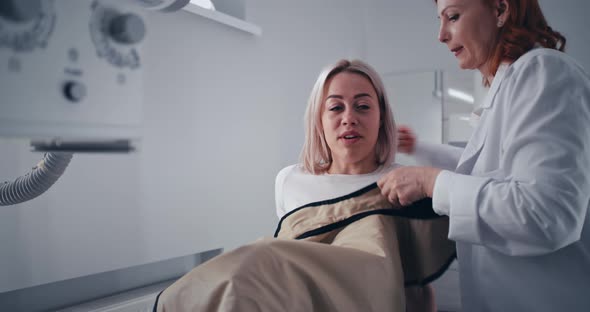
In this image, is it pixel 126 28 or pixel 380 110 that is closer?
pixel 126 28

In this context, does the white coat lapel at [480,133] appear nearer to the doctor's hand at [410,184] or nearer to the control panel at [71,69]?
the doctor's hand at [410,184]

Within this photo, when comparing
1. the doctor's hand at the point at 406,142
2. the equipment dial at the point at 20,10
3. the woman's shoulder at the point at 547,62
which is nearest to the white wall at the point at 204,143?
the doctor's hand at the point at 406,142

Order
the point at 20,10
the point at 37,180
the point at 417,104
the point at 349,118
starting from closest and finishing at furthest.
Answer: the point at 20,10 < the point at 37,180 < the point at 349,118 < the point at 417,104

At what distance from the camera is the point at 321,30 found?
2.85 m

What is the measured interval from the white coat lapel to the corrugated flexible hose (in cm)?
79

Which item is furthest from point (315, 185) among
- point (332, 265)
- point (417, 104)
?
point (417, 104)

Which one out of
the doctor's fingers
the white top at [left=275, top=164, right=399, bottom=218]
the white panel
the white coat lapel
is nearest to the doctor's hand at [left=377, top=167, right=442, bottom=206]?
the doctor's fingers

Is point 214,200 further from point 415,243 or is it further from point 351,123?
point 415,243

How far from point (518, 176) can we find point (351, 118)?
546 millimetres

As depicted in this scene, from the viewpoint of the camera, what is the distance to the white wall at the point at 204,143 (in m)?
1.41

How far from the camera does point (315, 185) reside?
1310 mm

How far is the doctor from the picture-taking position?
2.47 feet

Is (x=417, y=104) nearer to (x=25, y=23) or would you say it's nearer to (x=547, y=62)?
(x=547, y=62)

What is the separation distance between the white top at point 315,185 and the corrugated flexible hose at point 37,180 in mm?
708
